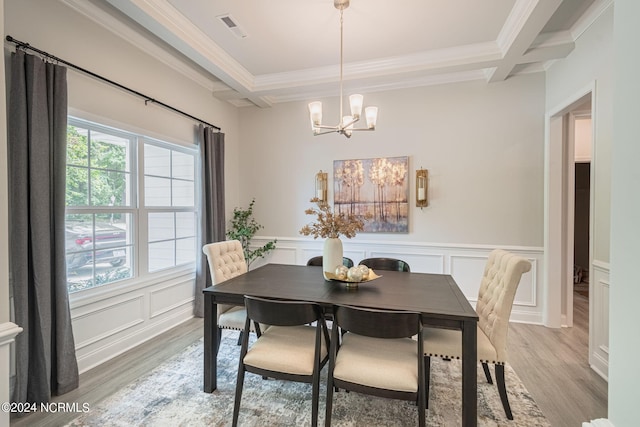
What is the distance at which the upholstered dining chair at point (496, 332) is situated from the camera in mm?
1874

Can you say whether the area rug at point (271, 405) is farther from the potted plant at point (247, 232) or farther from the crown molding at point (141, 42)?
the crown molding at point (141, 42)

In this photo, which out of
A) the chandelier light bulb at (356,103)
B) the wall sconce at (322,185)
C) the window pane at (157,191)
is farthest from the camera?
the wall sconce at (322,185)

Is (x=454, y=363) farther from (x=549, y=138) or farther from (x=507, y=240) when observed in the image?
(x=549, y=138)

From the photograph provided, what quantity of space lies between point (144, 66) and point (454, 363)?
4.08 meters

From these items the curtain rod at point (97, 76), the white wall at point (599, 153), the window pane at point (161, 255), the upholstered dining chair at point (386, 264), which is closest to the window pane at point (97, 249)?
the window pane at point (161, 255)

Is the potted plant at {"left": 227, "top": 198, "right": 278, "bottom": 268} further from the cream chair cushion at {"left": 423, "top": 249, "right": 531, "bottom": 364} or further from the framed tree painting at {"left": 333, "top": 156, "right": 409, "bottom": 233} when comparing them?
the cream chair cushion at {"left": 423, "top": 249, "right": 531, "bottom": 364}

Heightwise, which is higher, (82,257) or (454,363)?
(82,257)

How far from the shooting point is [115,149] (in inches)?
113

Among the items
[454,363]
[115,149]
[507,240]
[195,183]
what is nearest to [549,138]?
[507,240]

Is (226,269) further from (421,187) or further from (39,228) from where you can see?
(421,187)

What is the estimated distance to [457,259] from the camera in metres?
3.80

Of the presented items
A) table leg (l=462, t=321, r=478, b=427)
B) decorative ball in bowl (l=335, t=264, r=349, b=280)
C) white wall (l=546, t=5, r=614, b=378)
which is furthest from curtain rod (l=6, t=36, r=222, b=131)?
white wall (l=546, t=5, r=614, b=378)

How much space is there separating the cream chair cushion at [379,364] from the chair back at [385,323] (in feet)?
0.71

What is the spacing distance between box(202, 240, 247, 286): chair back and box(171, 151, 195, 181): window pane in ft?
4.37
